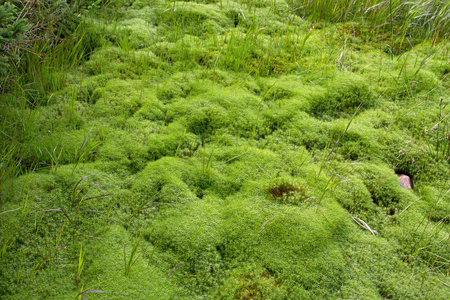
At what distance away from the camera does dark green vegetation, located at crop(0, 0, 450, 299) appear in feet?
5.99

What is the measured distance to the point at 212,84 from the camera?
3182mm

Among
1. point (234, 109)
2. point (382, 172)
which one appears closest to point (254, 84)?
point (234, 109)

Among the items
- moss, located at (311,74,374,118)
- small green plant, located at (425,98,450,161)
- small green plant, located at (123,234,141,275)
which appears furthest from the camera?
moss, located at (311,74,374,118)

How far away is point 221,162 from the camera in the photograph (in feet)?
8.18

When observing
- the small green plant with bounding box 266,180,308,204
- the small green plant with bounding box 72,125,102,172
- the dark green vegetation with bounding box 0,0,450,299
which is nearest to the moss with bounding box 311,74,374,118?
the dark green vegetation with bounding box 0,0,450,299

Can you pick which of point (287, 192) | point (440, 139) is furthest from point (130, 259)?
point (440, 139)

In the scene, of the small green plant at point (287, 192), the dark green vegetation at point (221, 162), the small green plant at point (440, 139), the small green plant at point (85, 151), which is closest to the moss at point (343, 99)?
the dark green vegetation at point (221, 162)

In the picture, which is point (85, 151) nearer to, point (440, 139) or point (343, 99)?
point (343, 99)

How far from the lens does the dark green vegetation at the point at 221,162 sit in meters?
1.83

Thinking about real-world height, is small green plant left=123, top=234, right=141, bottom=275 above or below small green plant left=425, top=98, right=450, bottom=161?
below

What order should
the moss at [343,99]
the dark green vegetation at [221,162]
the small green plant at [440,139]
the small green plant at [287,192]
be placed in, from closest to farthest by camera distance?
the dark green vegetation at [221,162] → the small green plant at [287,192] → the small green plant at [440,139] → the moss at [343,99]

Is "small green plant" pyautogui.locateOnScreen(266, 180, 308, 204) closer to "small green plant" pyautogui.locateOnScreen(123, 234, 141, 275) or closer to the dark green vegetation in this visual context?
the dark green vegetation

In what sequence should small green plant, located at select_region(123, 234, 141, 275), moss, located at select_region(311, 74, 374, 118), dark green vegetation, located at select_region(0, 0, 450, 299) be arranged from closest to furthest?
1. small green plant, located at select_region(123, 234, 141, 275)
2. dark green vegetation, located at select_region(0, 0, 450, 299)
3. moss, located at select_region(311, 74, 374, 118)

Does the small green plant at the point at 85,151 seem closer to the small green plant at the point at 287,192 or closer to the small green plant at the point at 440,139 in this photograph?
the small green plant at the point at 287,192
